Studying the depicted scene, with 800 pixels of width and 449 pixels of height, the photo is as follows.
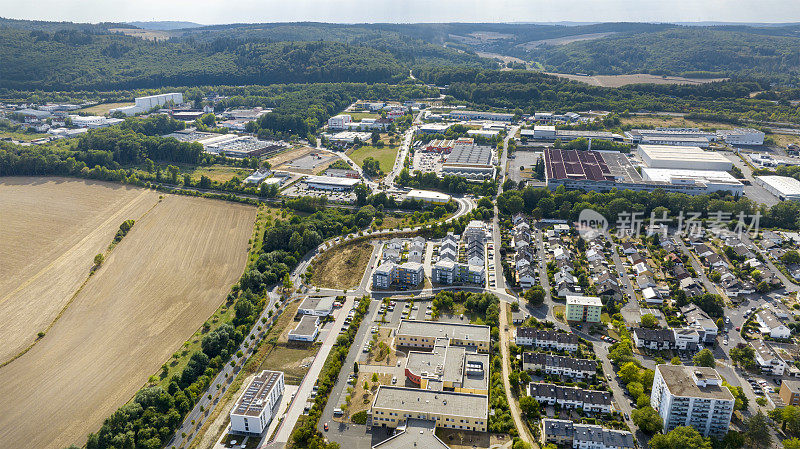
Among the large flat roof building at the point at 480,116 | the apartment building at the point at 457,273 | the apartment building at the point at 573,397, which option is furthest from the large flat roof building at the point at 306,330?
the large flat roof building at the point at 480,116

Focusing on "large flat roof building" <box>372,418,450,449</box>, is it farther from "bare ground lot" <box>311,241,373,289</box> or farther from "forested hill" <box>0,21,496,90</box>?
"forested hill" <box>0,21,496,90</box>

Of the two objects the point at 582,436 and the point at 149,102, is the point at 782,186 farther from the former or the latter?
the point at 149,102

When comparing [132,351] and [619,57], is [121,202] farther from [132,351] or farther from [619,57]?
[619,57]

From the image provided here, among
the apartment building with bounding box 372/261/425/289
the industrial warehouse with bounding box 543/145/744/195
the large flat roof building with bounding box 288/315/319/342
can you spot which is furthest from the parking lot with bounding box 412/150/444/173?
the large flat roof building with bounding box 288/315/319/342

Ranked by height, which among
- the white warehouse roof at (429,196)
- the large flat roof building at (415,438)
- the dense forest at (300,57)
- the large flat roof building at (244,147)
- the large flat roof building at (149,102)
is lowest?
the large flat roof building at (415,438)

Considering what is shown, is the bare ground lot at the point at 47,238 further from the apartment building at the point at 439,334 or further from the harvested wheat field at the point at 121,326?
the apartment building at the point at 439,334

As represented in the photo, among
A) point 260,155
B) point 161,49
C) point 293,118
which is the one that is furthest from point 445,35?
point 260,155
